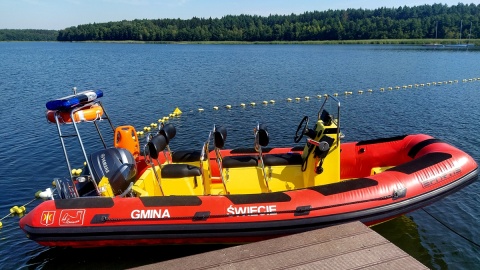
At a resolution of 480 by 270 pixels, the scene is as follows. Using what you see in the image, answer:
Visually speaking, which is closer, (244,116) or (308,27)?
(244,116)

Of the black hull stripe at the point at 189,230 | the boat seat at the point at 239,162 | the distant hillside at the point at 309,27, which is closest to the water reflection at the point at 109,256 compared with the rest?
the black hull stripe at the point at 189,230

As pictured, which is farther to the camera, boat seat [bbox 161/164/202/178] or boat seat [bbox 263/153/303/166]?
boat seat [bbox 263/153/303/166]

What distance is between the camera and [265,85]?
20297 mm

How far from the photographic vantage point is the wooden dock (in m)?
3.70

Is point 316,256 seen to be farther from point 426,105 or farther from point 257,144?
point 426,105

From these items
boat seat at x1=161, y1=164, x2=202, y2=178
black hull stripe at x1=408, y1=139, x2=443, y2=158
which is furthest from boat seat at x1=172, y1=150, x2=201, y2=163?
black hull stripe at x1=408, y1=139, x2=443, y2=158

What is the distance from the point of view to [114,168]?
219 inches

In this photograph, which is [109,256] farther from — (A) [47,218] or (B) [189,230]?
(B) [189,230]

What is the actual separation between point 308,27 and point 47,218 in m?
80.7

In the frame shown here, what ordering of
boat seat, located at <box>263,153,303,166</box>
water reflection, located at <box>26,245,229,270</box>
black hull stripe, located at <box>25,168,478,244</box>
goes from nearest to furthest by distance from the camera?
black hull stripe, located at <box>25,168,478,244</box> < water reflection, located at <box>26,245,229,270</box> < boat seat, located at <box>263,153,303,166</box>

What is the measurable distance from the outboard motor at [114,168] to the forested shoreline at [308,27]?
73762 mm

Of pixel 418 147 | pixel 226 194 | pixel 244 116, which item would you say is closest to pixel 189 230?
pixel 226 194

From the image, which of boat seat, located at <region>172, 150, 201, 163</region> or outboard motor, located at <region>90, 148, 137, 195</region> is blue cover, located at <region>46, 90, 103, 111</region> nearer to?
outboard motor, located at <region>90, 148, 137, 195</region>

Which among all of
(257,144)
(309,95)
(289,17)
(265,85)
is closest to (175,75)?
(265,85)
